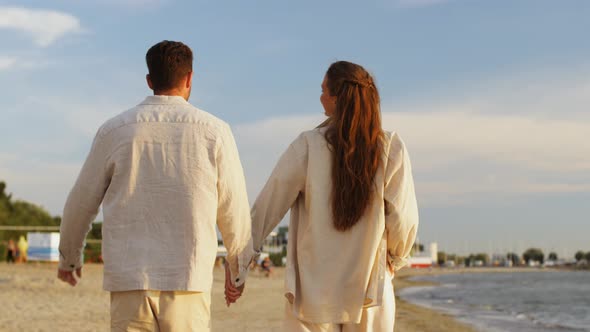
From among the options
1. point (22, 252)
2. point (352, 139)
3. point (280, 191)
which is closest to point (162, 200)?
point (280, 191)

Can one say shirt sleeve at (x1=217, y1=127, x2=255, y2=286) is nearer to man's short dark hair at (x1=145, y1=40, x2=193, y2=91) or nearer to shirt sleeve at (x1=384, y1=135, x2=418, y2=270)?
man's short dark hair at (x1=145, y1=40, x2=193, y2=91)

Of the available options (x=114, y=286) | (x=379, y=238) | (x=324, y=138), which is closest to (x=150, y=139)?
(x=114, y=286)

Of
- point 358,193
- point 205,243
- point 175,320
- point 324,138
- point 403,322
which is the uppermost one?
point 324,138

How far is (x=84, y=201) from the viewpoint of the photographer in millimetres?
3195

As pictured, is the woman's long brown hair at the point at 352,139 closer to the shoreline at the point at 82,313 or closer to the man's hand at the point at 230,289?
the man's hand at the point at 230,289

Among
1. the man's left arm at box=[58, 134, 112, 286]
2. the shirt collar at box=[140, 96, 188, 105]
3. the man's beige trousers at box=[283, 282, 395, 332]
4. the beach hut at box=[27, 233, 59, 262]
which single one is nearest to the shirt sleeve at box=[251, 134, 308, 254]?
the man's beige trousers at box=[283, 282, 395, 332]

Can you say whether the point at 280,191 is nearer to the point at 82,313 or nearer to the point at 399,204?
the point at 399,204

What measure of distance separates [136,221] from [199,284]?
361 millimetres

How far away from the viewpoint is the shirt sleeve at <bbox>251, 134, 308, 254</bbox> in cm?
369

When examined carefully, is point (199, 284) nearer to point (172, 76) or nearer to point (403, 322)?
point (172, 76)

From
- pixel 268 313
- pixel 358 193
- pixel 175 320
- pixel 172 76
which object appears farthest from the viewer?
pixel 268 313

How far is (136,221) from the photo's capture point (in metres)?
3.03

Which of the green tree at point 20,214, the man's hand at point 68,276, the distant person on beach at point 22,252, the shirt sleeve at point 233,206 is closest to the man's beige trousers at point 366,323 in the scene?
the shirt sleeve at point 233,206

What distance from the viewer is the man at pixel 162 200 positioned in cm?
298
